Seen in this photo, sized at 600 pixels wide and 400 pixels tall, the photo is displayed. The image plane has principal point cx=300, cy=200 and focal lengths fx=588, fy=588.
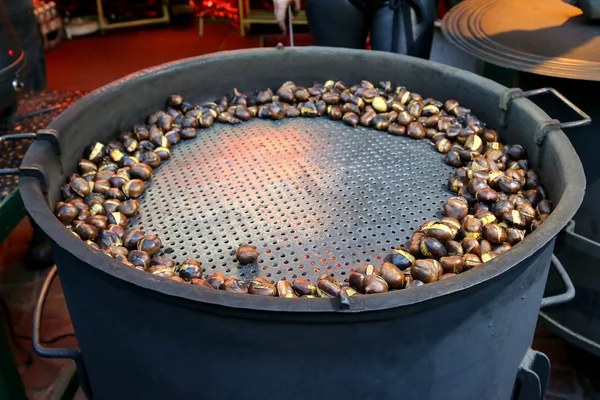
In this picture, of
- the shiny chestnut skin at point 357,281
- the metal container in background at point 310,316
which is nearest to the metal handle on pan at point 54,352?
the metal container in background at point 310,316

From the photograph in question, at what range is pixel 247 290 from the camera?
98 centimetres

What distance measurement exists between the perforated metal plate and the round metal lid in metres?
0.32

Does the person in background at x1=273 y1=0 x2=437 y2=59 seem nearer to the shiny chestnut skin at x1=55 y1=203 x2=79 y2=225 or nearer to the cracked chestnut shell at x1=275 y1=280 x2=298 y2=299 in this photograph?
the shiny chestnut skin at x1=55 y1=203 x2=79 y2=225

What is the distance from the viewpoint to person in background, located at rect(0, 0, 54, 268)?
2217mm

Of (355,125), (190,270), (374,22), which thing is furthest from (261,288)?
(374,22)

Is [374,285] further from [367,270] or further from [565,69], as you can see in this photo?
[565,69]

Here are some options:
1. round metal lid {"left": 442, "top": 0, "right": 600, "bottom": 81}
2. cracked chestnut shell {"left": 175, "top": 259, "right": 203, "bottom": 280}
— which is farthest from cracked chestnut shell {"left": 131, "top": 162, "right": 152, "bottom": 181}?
round metal lid {"left": 442, "top": 0, "right": 600, "bottom": 81}

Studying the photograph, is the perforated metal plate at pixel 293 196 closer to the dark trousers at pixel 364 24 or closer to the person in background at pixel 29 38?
the dark trousers at pixel 364 24

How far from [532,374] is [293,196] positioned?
0.59 m

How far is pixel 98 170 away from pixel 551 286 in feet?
4.30

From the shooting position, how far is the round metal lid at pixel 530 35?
1.41 meters

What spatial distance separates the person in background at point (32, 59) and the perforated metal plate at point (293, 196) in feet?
3.76

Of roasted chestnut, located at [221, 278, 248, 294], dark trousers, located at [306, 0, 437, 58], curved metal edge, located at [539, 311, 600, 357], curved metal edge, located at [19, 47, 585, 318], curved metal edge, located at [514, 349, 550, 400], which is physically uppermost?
dark trousers, located at [306, 0, 437, 58]

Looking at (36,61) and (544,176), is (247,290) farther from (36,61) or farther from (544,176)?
(36,61)
